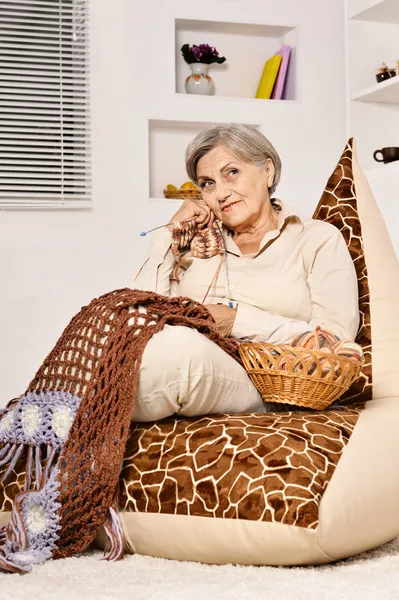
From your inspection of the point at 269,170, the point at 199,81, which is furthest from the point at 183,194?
the point at 269,170

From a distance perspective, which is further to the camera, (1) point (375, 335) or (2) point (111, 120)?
(2) point (111, 120)

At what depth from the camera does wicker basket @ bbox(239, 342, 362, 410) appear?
1.68 meters

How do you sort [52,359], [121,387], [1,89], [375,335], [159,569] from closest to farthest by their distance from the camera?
1. [159,569]
2. [121,387]
3. [52,359]
4. [375,335]
5. [1,89]

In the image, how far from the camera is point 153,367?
1.57m

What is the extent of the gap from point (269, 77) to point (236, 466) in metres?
2.84

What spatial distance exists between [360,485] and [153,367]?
451 millimetres

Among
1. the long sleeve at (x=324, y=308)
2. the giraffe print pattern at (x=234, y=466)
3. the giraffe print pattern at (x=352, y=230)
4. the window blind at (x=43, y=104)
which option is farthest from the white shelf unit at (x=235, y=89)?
the giraffe print pattern at (x=234, y=466)

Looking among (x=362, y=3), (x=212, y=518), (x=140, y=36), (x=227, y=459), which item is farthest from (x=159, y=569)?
(x=362, y=3)

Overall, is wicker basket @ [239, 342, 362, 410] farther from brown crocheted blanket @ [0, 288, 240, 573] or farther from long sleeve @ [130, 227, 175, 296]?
long sleeve @ [130, 227, 175, 296]

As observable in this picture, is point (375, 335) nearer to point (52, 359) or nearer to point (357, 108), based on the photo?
point (52, 359)

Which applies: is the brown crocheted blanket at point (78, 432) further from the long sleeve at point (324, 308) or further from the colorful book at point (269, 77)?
the colorful book at point (269, 77)

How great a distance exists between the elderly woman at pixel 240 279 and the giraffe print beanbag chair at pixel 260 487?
3.8 inches

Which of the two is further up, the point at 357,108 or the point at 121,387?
the point at 357,108

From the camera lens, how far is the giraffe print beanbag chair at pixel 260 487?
4.64 ft
